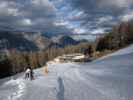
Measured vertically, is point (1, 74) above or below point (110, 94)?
below

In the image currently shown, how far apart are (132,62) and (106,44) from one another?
3883 cm

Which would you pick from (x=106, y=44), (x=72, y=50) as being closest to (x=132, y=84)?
(x=106, y=44)

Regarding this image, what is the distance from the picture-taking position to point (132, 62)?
27.9ft

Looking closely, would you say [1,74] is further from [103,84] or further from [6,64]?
[103,84]

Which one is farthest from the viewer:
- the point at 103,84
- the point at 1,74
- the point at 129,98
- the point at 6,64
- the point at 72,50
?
the point at 72,50

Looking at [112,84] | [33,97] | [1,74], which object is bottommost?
[1,74]

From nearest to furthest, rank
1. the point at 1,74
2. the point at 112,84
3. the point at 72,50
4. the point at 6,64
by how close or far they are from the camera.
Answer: the point at 112,84 → the point at 1,74 → the point at 6,64 → the point at 72,50

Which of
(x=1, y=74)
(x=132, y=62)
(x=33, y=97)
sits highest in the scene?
(x=132, y=62)

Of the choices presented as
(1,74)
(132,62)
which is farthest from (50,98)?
(1,74)

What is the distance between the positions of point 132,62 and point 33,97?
12.9 ft

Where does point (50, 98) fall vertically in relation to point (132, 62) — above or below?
below

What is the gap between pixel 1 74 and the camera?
54125mm

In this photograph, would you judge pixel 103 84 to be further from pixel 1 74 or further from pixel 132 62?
pixel 1 74

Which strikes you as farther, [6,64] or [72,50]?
[72,50]
